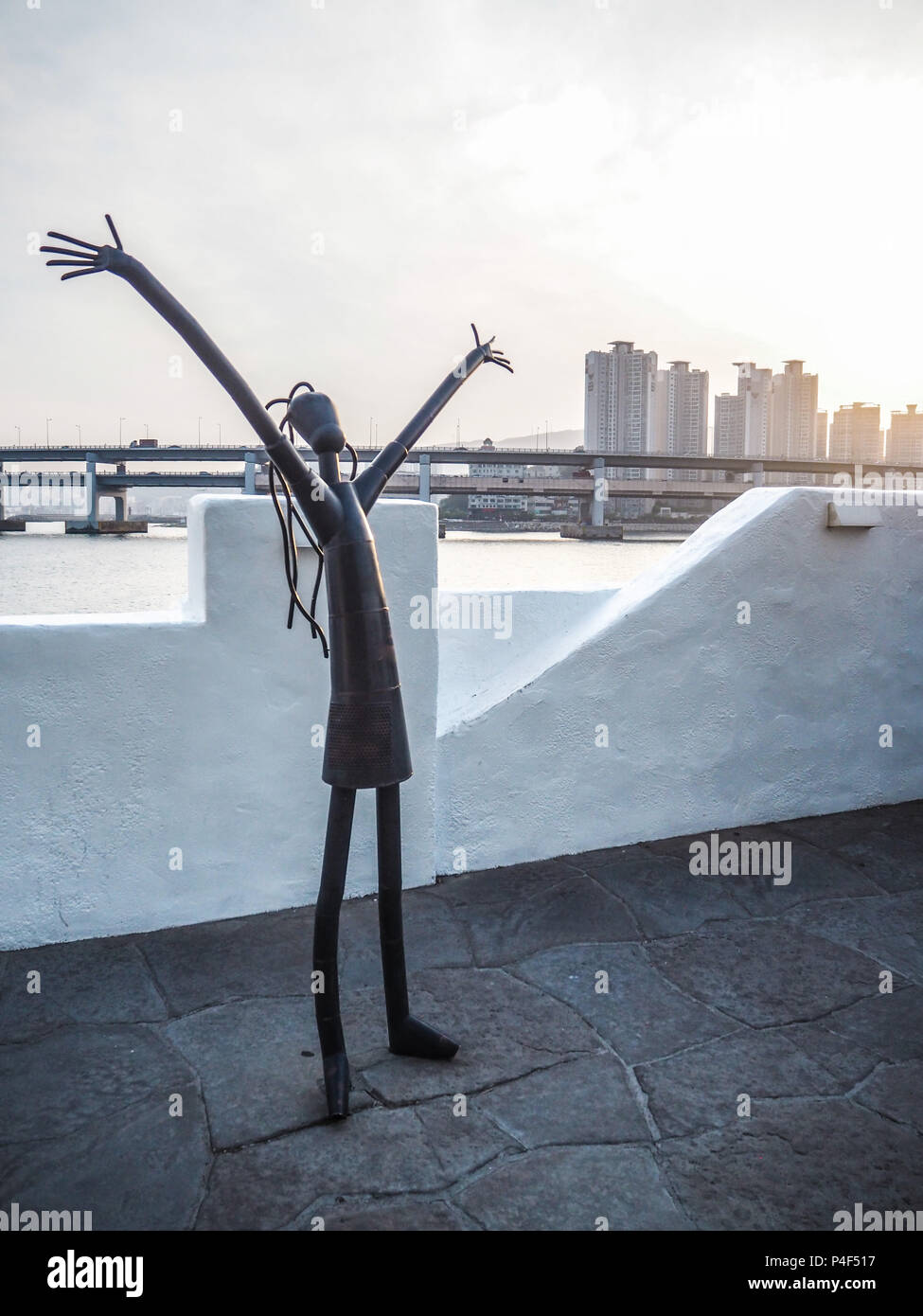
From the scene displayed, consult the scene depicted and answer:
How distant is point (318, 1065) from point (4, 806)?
1373 millimetres

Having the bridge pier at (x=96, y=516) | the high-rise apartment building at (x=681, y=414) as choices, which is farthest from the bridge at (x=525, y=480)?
the high-rise apartment building at (x=681, y=414)

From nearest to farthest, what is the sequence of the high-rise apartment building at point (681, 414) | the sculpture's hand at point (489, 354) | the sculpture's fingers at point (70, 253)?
the sculpture's fingers at point (70, 253) < the sculpture's hand at point (489, 354) < the high-rise apartment building at point (681, 414)

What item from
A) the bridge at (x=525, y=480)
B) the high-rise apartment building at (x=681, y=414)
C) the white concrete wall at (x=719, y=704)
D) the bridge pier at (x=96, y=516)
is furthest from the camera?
the high-rise apartment building at (x=681, y=414)

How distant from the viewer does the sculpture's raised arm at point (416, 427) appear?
2408 millimetres

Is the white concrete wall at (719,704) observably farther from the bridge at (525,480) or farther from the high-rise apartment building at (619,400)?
the high-rise apartment building at (619,400)

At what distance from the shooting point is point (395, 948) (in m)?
2.35

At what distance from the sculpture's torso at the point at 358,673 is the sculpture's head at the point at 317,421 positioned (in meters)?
0.21

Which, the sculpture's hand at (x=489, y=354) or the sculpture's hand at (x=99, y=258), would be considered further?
the sculpture's hand at (x=489, y=354)

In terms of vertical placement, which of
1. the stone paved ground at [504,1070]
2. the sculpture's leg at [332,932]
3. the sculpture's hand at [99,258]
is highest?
the sculpture's hand at [99,258]

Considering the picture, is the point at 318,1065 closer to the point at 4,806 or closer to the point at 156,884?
the point at 156,884

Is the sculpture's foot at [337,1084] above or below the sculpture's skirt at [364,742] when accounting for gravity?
below

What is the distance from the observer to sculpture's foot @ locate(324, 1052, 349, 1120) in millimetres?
2150
